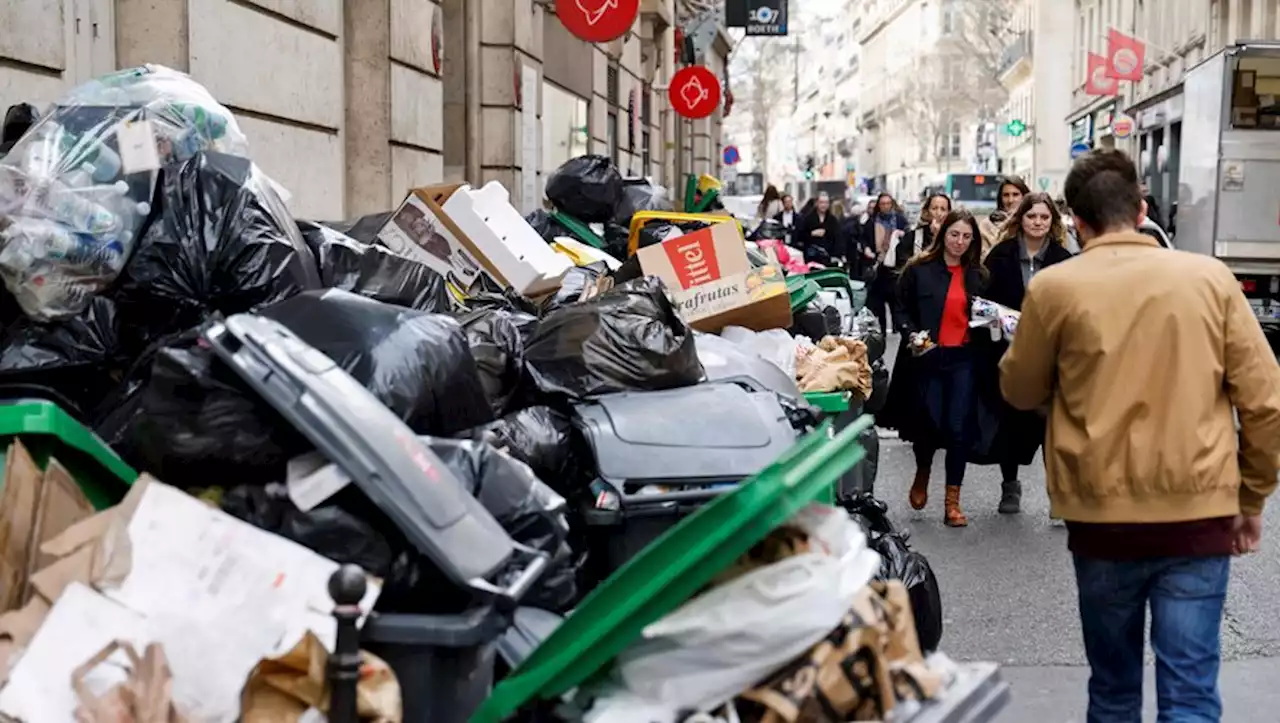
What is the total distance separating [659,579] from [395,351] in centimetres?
117

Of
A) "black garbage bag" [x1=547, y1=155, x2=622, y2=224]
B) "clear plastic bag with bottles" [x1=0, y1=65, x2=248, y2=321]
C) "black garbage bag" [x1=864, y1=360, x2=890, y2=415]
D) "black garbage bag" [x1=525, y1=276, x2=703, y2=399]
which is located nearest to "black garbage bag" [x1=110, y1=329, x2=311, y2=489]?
"clear plastic bag with bottles" [x1=0, y1=65, x2=248, y2=321]

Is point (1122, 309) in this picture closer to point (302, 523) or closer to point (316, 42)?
point (302, 523)

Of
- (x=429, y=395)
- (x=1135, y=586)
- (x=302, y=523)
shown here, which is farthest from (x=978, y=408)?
(x=302, y=523)

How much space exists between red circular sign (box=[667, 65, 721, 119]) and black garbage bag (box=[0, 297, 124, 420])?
65.1ft

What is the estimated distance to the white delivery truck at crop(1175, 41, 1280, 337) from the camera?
17.5 metres

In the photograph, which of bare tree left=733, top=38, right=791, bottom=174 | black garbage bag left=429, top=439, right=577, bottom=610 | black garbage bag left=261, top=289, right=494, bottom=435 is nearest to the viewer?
black garbage bag left=429, top=439, right=577, bottom=610

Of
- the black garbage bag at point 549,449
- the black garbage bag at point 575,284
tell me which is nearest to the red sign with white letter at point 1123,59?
the black garbage bag at point 575,284

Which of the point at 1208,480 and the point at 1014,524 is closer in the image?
the point at 1208,480

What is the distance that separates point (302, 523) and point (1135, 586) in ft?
6.43

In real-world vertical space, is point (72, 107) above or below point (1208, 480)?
above

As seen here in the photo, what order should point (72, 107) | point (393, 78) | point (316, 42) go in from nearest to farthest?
point (72, 107) → point (316, 42) → point (393, 78)

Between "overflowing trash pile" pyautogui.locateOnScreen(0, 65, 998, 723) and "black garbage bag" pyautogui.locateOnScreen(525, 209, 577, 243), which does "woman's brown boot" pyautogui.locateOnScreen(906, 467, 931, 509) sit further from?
"overflowing trash pile" pyautogui.locateOnScreen(0, 65, 998, 723)

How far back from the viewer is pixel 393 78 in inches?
391

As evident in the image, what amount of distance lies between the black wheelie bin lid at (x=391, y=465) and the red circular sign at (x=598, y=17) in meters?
10.4
